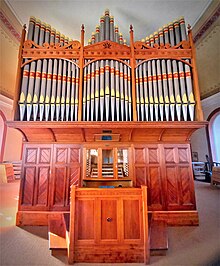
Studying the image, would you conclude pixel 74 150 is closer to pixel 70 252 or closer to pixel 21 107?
pixel 21 107

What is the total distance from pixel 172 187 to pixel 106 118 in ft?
6.61

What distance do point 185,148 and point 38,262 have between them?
3.19 m

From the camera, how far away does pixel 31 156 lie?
326cm

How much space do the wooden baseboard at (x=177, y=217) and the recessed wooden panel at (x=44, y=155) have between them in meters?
2.46

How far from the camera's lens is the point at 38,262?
192 cm

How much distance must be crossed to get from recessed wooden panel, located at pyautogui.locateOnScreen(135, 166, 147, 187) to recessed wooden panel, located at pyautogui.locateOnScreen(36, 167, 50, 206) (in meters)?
1.90

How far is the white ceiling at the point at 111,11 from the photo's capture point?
15.3ft

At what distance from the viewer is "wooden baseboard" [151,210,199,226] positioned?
2.99 meters


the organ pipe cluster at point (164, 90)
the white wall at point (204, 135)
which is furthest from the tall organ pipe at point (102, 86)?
the white wall at point (204, 135)

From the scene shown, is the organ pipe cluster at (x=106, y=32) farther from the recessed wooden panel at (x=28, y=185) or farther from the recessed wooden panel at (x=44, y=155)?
the recessed wooden panel at (x=28, y=185)

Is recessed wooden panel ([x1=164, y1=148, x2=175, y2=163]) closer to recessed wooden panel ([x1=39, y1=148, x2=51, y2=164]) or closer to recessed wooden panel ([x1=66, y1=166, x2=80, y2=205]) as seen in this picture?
recessed wooden panel ([x1=66, y1=166, x2=80, y2=205])

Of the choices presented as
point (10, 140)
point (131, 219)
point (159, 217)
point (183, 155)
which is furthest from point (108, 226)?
point (10, 140)

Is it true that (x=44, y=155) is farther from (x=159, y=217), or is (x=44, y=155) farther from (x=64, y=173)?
(x=159, y=217)

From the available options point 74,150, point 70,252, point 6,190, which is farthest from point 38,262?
point 6,190
